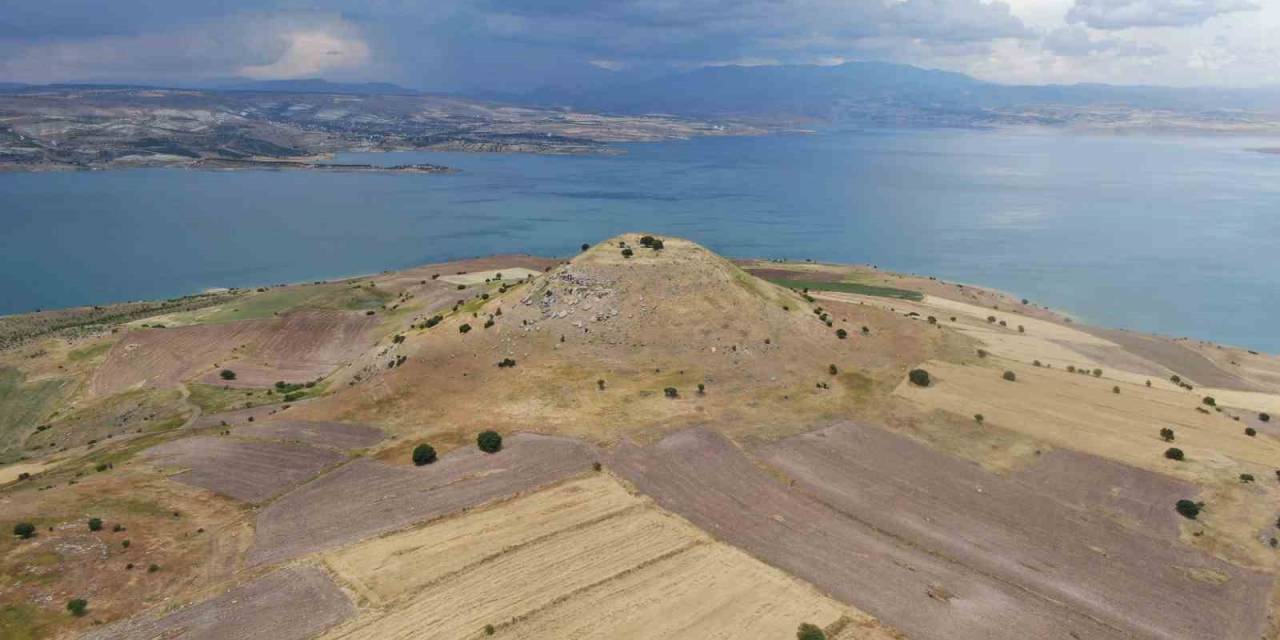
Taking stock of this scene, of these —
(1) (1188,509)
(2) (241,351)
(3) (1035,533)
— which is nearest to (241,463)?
(2) (241,351)

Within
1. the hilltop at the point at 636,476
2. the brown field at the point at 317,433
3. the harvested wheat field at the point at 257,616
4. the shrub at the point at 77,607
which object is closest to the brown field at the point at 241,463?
the hilltop at the point at 636,476

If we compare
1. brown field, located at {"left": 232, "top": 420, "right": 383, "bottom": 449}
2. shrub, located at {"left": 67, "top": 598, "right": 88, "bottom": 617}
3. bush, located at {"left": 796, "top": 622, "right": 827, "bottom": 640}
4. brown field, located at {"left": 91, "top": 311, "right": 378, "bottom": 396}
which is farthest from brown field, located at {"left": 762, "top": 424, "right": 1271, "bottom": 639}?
brown field, located at {"left": 91, "top": 311, "right": 378, "bottom": 396}

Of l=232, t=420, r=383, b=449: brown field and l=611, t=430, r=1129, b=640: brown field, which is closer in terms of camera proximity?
l=611, t=430, r=1129, b=640: brown field

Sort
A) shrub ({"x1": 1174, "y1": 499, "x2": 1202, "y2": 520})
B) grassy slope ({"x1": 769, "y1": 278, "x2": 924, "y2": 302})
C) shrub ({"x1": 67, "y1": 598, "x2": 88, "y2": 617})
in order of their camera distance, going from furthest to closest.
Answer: grassy slope ({"x1": 769, "y1": 278, "x2": 924, "y2": 302})
shrub ({"x1": 1174, "y1": 499, "x2": 1202, "y2": 520})
shrub ({"x1": 67, "y1": 598, "x2": 88, "y2": 617})

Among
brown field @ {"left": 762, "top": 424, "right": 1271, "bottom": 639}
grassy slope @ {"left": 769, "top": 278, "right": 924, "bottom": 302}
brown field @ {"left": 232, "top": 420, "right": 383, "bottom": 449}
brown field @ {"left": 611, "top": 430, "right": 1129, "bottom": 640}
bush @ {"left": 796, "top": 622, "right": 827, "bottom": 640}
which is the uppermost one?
bush @ {"left": 796, "top": 622, "right": 827, "bottom": 640}

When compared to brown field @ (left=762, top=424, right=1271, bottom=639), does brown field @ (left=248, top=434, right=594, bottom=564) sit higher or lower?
higher

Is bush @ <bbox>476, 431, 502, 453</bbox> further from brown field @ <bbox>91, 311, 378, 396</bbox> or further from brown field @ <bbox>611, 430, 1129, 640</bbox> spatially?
brown field @ <bbox>91, 311, 378, 396</bbox>
